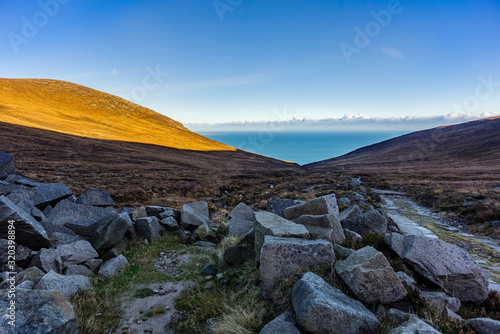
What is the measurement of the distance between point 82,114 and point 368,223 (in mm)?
99892

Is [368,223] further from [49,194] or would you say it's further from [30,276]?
[49,194]

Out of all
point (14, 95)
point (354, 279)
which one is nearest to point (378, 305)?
point (354, 279)

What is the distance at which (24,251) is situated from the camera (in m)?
7.37

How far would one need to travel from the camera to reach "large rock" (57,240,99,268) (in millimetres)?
7807

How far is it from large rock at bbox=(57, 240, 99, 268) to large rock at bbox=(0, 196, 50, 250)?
595 millimetres

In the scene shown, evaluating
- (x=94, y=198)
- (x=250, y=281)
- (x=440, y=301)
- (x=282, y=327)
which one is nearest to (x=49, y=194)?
(x=94, y=198)

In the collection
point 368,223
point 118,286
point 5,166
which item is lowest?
point 118,286

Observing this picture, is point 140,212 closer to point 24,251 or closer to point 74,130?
point 24,251

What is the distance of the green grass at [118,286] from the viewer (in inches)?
217

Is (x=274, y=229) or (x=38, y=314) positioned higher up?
(x=274, y=229)

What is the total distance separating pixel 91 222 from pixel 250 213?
6.67 metres

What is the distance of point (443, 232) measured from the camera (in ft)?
41.0

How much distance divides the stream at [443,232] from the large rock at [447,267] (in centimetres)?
143

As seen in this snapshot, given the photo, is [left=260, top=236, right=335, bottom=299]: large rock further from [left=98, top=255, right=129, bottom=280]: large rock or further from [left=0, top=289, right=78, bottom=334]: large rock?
[left=98, top=255, right=129, bottom=280]: large rock
